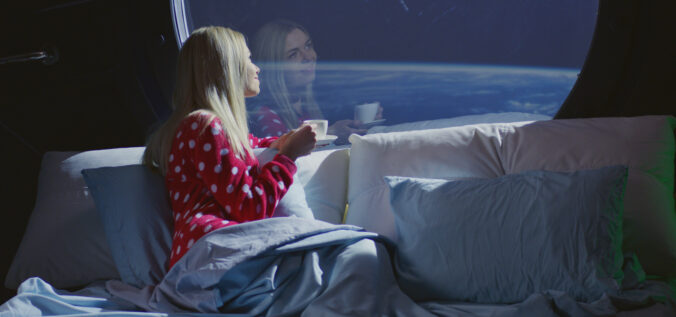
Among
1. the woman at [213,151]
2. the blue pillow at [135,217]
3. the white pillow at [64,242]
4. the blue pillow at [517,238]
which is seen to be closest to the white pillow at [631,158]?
the blue pillow at [517,238]

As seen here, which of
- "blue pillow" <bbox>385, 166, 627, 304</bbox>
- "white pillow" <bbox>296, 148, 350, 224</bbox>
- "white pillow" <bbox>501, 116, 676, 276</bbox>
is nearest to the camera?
"blue pillow" <bbox>385, 166, 627, 304</bbox>

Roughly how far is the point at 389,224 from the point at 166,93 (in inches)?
45.7

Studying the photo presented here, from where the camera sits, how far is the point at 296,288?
1350mm

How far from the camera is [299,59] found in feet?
8.09

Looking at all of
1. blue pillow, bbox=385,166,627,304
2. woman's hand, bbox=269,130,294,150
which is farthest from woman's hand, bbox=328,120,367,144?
blue pillow, bbox=385,166,627,304

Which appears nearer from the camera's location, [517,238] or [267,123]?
[517,238]

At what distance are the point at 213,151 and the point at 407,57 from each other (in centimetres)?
120

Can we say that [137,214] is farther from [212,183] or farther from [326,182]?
[326,182]

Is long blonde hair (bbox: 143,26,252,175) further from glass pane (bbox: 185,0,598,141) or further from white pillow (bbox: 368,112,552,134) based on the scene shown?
white pillow (bbox: 368,112,552,134)

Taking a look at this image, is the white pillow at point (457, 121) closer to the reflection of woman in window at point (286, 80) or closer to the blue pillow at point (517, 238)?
the reflection of woman in window at point (286, 80)

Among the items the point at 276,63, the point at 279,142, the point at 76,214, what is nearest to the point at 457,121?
the point at 276,63

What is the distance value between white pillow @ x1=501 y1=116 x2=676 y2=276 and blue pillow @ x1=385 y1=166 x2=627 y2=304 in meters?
0.21

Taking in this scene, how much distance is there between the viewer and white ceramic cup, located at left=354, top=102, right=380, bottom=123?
2.54 metres

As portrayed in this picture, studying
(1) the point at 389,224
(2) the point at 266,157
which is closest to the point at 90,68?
(2) the point at 266,157
